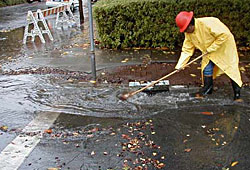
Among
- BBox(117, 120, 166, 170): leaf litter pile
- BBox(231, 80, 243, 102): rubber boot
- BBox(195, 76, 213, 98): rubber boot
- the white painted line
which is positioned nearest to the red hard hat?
BBox(195, 76, 213, 98): rubber boot

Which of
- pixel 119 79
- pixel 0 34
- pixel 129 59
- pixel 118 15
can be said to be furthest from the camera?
pixel 0 34

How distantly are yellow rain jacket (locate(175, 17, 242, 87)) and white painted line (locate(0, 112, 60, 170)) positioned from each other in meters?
2.32

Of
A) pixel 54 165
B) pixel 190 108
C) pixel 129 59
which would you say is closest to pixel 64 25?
pixel 129 59

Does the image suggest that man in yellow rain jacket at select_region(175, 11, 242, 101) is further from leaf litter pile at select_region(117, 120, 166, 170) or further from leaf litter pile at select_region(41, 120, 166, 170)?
leaf litter pile at select_region(41, 120, 166, 170)

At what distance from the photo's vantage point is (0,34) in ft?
42.6

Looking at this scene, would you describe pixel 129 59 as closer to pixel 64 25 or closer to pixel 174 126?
pixel 174 126

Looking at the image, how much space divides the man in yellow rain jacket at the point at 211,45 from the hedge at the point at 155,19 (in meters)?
3.03

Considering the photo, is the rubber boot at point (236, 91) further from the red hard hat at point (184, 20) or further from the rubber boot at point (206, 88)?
the red hard hat at point (184, 20)

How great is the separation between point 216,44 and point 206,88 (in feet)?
3.03

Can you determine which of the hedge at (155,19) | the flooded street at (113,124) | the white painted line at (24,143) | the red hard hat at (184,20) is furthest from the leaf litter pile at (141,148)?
the hedge at (155,19)

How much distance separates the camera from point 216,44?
499 centimetres

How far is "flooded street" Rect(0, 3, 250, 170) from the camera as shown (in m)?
3.85

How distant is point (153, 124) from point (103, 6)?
16.0 feet

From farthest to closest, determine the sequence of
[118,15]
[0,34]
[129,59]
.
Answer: [0,34] < [118,15] < [129,59]
